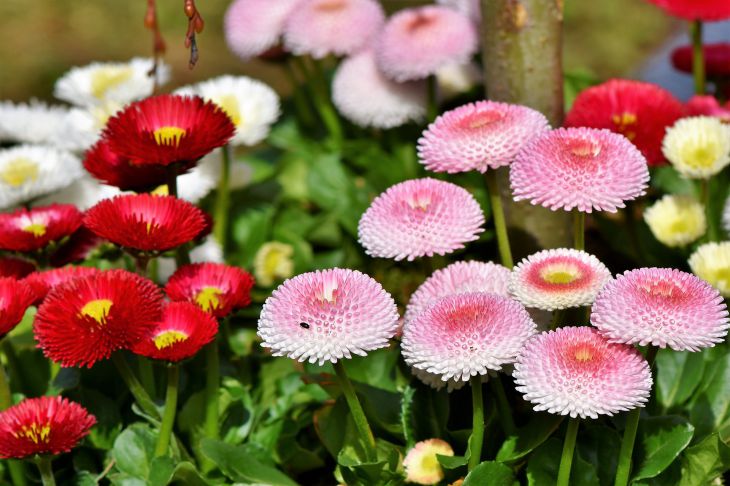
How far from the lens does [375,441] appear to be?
5.70 ft

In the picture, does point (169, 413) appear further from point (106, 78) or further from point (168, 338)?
point (106, 78)

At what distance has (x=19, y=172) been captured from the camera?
2223 mm

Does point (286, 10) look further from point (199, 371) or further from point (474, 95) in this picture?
point (199, 371)

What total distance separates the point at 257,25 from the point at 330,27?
0.80 feet

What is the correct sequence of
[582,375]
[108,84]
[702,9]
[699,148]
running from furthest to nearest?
[108,84]
[702,9]
[699,148]
[582,375]

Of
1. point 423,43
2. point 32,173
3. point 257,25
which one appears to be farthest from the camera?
point 257,25

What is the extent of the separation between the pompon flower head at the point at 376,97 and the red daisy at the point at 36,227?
96cm

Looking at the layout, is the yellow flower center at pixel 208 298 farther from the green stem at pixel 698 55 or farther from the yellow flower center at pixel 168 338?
the green stem at pixel 698 55

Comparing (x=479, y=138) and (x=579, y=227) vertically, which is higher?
(x=479, y=138)

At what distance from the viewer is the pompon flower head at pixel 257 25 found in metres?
2.88

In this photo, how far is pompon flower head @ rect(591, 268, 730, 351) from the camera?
Answer: 1.32 metres

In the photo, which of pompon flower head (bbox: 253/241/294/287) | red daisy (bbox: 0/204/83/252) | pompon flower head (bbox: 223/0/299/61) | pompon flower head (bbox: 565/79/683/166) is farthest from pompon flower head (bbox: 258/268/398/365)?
pompon flower head (bbox: 223/0/299/61)

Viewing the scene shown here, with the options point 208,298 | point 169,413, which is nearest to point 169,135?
point 208,298

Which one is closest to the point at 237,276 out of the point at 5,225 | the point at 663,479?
the point at 5,225
